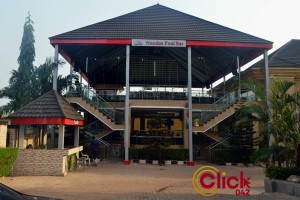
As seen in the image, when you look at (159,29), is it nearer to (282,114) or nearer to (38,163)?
(38,163)

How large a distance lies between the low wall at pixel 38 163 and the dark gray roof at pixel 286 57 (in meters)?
15.3

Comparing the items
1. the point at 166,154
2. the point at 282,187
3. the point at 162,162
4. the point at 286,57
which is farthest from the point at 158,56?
the point at 282,187

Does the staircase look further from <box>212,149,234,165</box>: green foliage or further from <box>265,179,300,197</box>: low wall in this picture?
<box>265,179,300,197</box>: low wall

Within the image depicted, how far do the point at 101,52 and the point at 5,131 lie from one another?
10680 mm

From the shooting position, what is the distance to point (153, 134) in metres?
17.7

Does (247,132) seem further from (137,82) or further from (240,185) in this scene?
(137,82)

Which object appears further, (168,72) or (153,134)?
(168,72)

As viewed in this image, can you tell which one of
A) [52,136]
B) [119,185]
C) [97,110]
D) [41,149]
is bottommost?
[119,185]

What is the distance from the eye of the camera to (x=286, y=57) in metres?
22.3

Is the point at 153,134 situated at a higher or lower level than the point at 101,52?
lower

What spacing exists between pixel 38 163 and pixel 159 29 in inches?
448

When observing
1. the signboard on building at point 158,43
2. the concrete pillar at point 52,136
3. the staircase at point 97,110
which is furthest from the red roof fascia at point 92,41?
the concrete pillar at point 52,136

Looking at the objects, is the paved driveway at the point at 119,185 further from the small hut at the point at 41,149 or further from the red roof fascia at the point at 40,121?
the red roof fascia at the point at 40,121

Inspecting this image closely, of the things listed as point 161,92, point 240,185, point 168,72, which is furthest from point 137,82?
point 240,185
